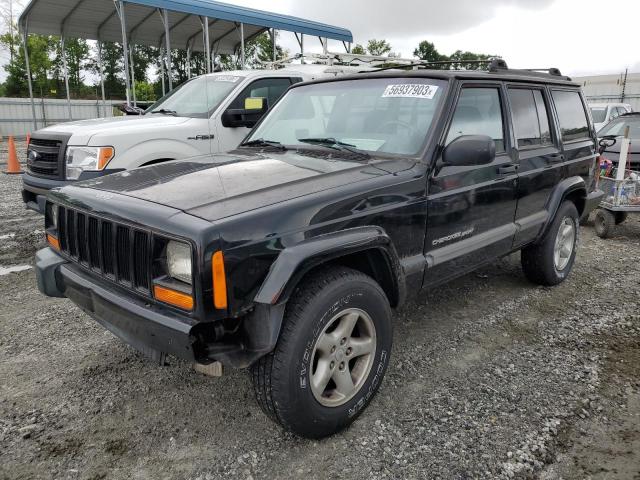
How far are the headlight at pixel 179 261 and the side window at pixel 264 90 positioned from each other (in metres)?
4.21

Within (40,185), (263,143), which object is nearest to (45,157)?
(40,185)

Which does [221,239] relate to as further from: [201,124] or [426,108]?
[201,124]

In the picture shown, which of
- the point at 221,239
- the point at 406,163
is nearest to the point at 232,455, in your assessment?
the point at 221,239

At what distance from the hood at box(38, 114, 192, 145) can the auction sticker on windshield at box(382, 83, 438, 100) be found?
313 cm

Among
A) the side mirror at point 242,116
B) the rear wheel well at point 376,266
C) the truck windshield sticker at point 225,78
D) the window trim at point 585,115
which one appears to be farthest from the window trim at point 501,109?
the truck windshield sticker at point 225,78

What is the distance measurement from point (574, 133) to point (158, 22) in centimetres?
1324

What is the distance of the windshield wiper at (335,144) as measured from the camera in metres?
3.16

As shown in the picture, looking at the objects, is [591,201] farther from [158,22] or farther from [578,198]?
[158,22]

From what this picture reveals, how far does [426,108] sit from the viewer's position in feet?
10.3

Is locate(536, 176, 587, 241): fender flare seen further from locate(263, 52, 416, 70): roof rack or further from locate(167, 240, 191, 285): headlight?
locate(263, 52, 416, 70): roof rack

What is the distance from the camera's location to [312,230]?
7.64 feet

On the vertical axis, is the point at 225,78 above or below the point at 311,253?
above

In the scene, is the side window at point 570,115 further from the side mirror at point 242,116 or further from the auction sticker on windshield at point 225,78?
the auction sticker on windshield at point 225,78

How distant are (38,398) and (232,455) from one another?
129cm
